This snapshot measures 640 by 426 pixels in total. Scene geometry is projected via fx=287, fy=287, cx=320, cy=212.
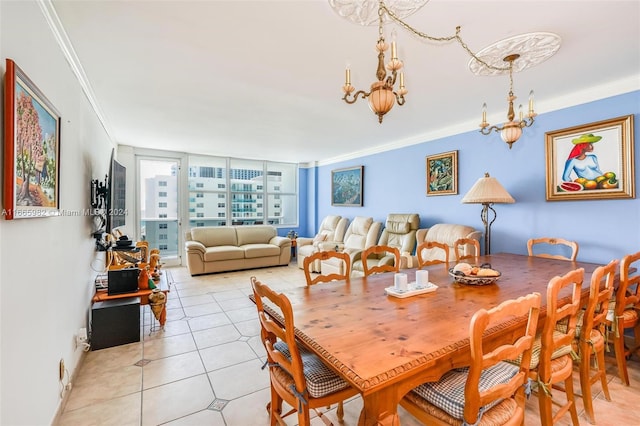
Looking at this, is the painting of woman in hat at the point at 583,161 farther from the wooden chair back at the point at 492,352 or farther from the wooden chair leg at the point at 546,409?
the wooden chair back at the point at 492,352

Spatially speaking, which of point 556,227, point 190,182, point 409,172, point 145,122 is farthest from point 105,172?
point 556,227

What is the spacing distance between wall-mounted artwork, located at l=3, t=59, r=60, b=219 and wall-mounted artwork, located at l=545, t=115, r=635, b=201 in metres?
4.20

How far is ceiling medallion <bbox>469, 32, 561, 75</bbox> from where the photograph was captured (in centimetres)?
192

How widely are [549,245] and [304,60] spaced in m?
3.21

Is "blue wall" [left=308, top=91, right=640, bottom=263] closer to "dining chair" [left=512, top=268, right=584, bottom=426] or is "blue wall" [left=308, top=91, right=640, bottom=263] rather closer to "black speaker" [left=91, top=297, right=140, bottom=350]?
"dining chair" [left=512, top=268, right=584, bottom=426]

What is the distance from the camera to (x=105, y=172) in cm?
372

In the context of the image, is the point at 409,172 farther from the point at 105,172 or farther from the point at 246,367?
the point at 105,172

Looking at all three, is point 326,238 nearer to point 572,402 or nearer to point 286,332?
point 572,402

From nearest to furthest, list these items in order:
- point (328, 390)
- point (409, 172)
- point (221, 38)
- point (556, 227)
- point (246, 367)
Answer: point (328, 390) → point (221, 38) → point (246, 367) → point (556, 227) → point (409, 172)

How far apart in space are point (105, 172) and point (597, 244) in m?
5.63

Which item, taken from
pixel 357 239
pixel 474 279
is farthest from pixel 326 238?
pixel 474 279

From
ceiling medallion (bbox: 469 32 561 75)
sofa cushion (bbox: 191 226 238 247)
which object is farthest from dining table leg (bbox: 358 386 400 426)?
sofa cushion (bbox: 191 226 238 247)

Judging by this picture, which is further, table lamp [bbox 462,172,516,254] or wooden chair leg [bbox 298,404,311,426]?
table lamp [bbox 462,172,516,254]

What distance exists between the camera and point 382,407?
0.98 metres
